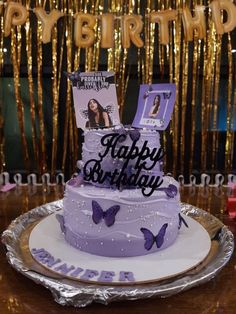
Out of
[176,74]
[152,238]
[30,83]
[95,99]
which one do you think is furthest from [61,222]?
[176,74]

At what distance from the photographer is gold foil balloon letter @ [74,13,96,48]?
195cm

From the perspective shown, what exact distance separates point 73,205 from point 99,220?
0.13 m

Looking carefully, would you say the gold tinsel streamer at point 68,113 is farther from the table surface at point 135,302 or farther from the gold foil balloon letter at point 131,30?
the table surface at point 135,302

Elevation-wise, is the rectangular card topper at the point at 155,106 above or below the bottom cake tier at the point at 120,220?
above

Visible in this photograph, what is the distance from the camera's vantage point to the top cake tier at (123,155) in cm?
136

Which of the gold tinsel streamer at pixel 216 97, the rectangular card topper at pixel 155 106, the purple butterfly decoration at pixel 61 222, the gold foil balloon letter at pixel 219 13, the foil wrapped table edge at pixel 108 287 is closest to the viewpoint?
the foil wrapped table edge at pixel 108 287

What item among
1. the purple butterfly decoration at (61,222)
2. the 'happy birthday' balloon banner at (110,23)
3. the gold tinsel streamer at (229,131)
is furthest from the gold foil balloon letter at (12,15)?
the gold tinsel streamer at (229,131)

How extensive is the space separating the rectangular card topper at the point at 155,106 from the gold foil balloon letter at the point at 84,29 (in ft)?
2.38

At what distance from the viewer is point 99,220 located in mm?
1344

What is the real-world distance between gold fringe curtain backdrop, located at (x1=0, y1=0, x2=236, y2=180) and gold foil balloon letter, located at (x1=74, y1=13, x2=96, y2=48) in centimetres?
76

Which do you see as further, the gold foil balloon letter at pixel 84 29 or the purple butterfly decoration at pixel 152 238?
the gold foil balloon letter at pixel 84 29

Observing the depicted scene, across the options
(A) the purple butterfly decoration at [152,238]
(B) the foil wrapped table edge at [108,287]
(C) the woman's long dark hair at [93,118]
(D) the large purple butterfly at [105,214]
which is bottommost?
(B) the foil wrapped table edge at [108,287]

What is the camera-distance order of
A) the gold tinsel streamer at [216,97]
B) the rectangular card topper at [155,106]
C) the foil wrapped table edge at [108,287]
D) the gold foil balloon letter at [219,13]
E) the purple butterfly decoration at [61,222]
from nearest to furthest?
the foil wrapped table edge at [108,287] < the rectangular card topper at [155,106] < the purple butterfly decoration at [61,222] < the gold foil balloon letter at [219,13] < the gold tinsel streamer at [216,97]

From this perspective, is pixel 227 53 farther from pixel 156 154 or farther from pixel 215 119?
pixel 156 154
